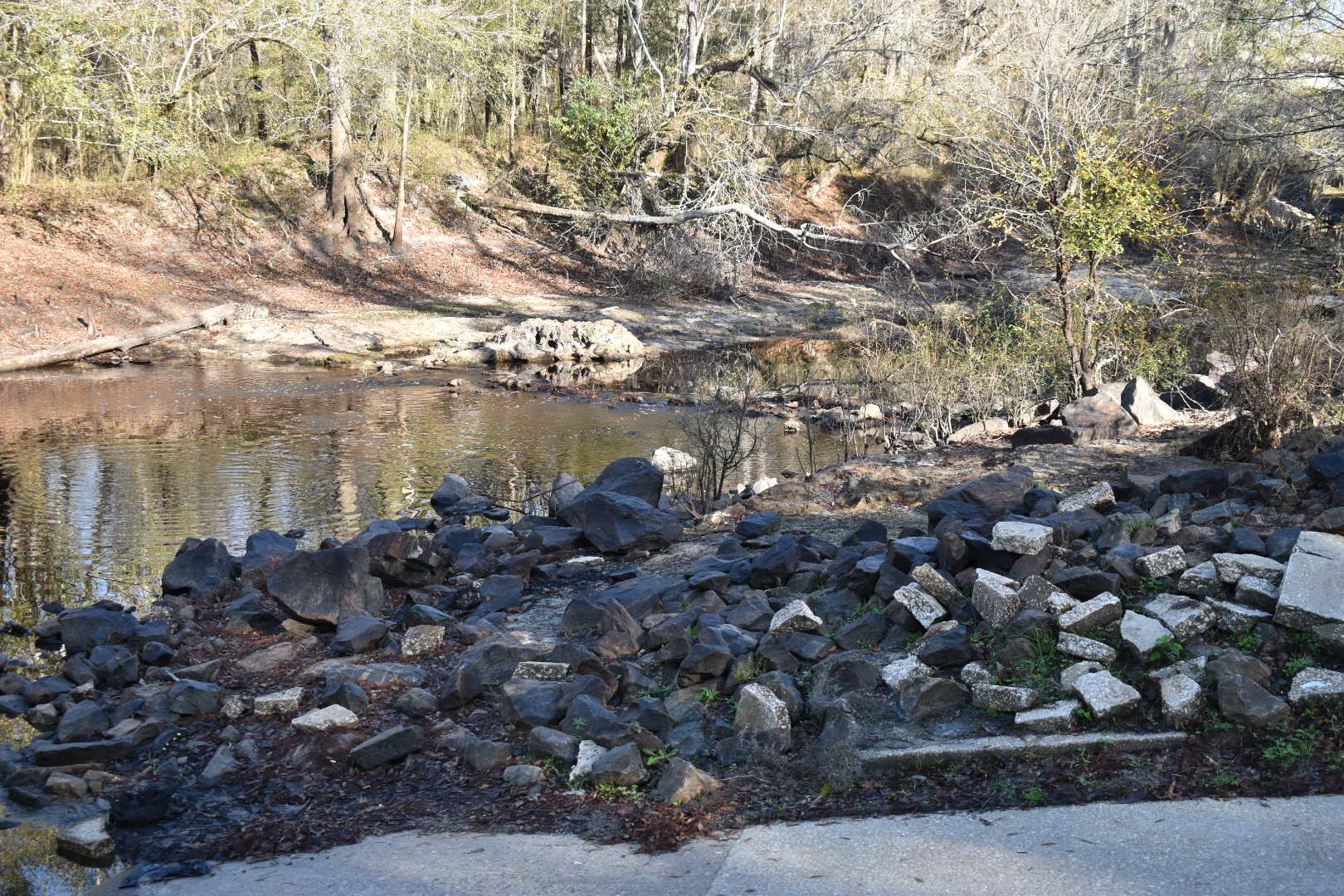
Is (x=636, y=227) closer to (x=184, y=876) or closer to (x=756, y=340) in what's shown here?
(x=756, y=340)

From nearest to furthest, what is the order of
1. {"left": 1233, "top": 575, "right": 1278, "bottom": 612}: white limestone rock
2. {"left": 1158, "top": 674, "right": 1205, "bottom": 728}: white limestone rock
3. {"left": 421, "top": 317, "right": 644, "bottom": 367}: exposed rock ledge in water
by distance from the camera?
1. {"left": 1158, "top": 674, "right": 1205, "bottom": 728}: white limestone rock
2. {"left": 1233, "top": 575, "right": 1278, "bottom": 612}: white limestone rock
3. {"left": 421, "top": 317, "right": 644, "bottom": 367}: exposed rock ledge in water

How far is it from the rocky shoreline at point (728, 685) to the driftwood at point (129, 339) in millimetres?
15712

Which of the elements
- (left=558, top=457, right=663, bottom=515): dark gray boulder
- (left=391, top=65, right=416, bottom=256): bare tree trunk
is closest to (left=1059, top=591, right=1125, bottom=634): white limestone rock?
(left=558, top=457, right=663, bottom=515): dark gray boulder

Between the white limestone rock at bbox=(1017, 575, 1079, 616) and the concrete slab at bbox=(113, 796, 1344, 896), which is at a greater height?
the white limestone rock at bbox=(1017, 575, 1079, 616)

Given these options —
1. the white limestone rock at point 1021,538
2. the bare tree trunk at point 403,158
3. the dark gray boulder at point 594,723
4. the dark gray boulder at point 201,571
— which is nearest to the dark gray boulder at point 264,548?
the dark gray boulder at point 201,571

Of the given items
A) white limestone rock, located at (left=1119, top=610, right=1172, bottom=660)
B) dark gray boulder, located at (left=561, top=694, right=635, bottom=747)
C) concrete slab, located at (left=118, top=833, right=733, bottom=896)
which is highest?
white limestone rock, located at (left=1119, top=610, right=1172, bottom=660)

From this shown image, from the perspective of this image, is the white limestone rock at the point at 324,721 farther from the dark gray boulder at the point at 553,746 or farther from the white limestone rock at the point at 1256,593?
the white limestone rock at the point at 1256,593

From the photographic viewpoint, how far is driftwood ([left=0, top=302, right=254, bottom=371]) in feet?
67.5

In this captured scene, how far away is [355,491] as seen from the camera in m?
12.2

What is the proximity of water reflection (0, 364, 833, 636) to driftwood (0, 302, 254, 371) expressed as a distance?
0.59 meters

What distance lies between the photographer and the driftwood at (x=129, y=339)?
2058 centimetres

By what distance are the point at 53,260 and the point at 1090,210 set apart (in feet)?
72.3

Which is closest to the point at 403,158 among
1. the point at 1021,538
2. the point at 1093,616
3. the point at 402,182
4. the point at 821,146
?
the point at 402,182

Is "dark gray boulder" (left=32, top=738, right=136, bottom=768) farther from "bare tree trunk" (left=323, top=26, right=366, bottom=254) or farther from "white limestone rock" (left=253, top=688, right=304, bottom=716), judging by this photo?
"bare tree trunk" (left=323, top=26, right=366, bottom=254)
